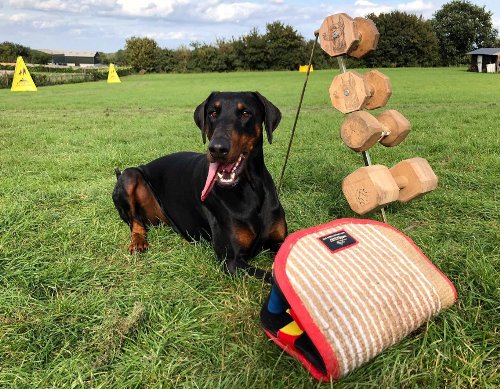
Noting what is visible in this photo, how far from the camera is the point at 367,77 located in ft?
9.45

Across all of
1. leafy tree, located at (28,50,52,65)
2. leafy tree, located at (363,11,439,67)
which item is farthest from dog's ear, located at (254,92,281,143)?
leafy tree, located at (28,50,52,65)

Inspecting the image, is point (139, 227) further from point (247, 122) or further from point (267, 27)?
point (267, 27)

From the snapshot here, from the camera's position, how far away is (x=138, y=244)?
10.4 feet

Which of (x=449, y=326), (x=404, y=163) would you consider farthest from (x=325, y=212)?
(x=449, y=326)

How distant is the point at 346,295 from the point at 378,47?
5582 cm

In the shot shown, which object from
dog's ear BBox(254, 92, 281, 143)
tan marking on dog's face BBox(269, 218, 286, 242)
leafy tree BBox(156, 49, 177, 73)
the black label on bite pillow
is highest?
leafy tree BBox(156, 49, 177, 73)

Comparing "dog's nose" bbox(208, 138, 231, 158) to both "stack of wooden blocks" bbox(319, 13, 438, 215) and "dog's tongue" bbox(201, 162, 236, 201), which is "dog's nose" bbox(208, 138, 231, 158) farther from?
"stack of wooden blocks" bbox(319, 13, 438, 215)

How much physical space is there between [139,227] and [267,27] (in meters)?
56.5

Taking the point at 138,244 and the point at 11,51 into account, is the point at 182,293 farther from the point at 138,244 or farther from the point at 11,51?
the point at 11,51

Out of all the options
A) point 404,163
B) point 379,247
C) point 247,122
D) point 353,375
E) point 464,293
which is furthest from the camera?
point 404,163

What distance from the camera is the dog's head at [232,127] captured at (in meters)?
2.52

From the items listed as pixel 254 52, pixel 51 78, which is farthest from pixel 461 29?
pixel 51 78

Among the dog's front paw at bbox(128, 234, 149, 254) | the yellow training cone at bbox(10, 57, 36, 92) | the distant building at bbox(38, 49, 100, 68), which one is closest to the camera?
the dog's front paw at bbox(128, 234, 149, 254)

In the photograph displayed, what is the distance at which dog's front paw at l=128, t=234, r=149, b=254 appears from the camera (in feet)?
10.2
